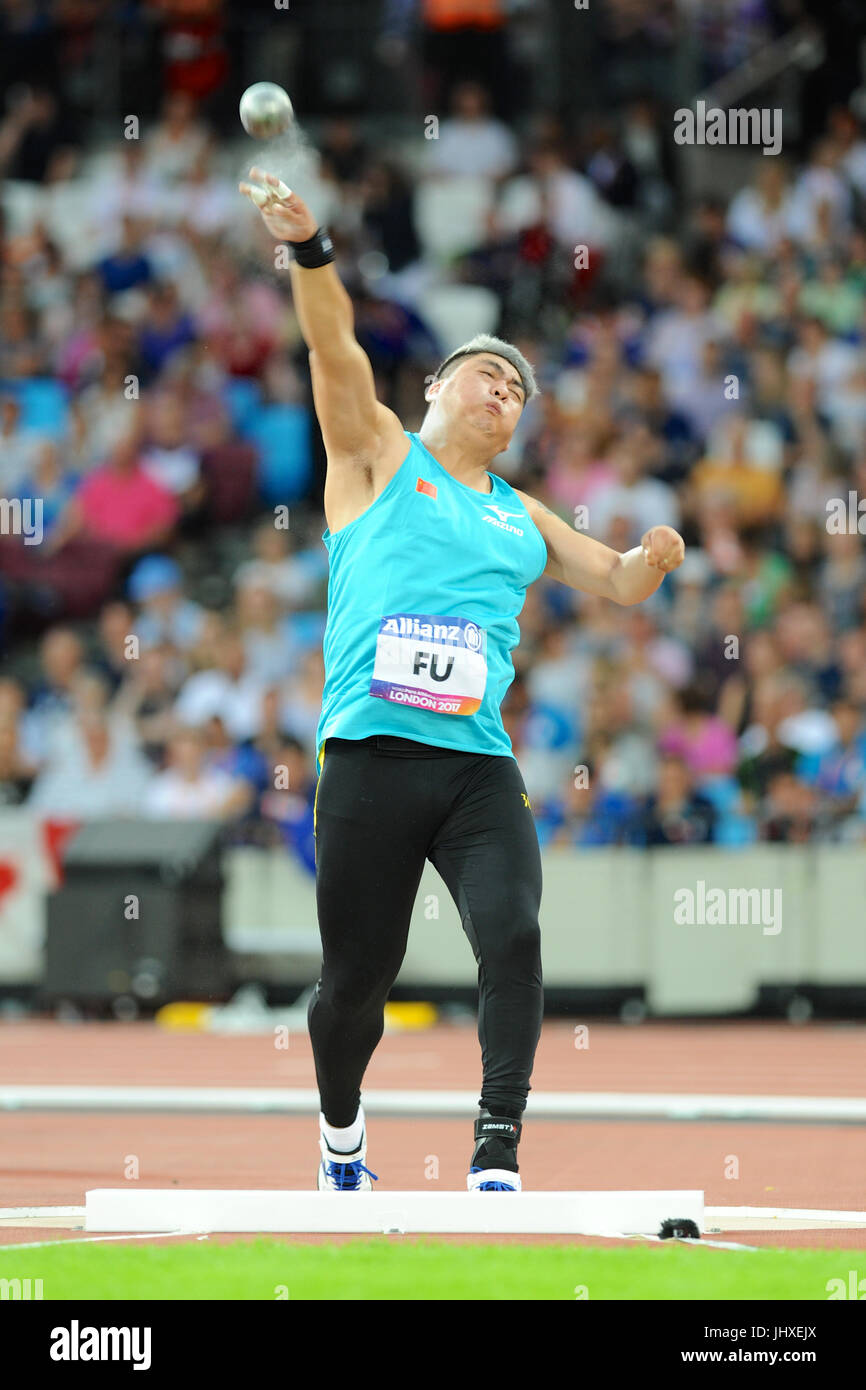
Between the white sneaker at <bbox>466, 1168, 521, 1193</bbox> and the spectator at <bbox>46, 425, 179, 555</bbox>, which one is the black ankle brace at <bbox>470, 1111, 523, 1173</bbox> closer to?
the white sneaker at <bbox>466, 1168, 521, 1193</bbox>

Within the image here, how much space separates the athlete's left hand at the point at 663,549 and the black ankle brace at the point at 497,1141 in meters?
1.66

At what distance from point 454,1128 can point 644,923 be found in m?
5.82

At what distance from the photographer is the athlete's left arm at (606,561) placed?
6.45 metres

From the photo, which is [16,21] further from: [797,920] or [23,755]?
[797,920]

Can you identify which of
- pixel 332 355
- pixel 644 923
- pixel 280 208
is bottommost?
pixel 644 923

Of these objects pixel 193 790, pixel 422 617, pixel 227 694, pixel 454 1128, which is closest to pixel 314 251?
pixel 422 617

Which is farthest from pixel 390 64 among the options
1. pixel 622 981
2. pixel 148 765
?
pixel 622 981

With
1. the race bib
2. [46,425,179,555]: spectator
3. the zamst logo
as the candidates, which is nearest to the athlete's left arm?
the zamst logo

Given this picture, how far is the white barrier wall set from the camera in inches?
567

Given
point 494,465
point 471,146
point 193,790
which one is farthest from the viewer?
point 471,146

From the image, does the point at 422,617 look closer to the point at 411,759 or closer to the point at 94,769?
the point at 411,759

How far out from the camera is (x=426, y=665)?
241 inches

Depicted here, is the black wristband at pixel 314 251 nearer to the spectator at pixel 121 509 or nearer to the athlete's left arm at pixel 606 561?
the athlete's left arm at pixel 606 561

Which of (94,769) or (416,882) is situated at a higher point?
(94,769)
